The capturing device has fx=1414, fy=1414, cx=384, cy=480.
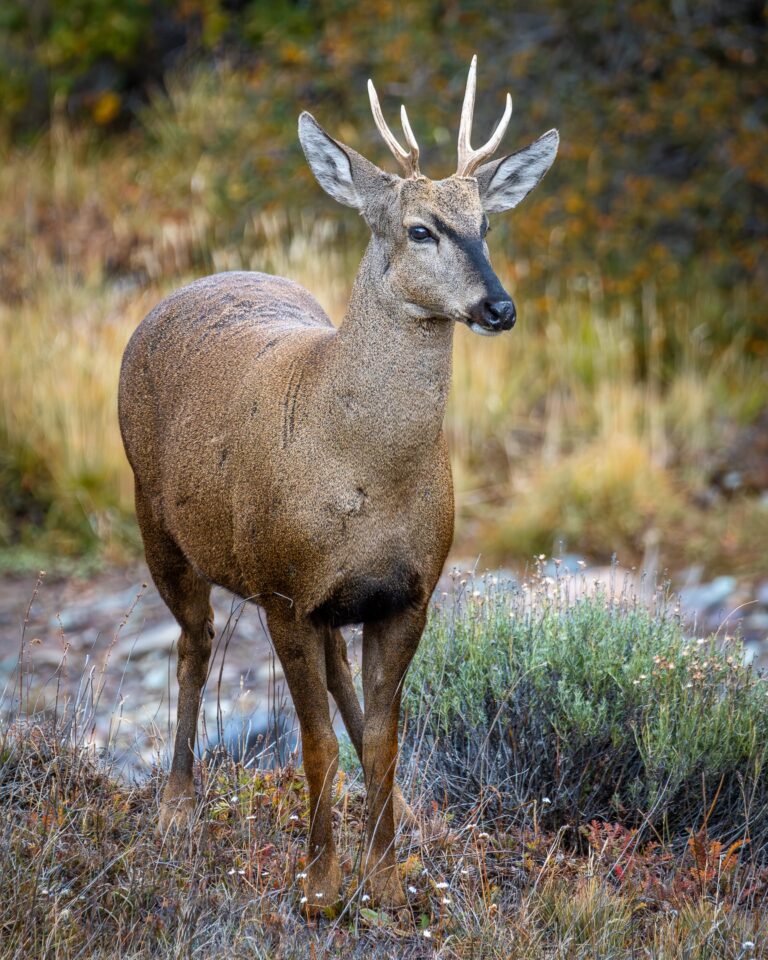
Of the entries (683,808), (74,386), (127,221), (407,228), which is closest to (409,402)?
(407,228)

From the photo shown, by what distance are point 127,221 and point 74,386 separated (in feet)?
12.7

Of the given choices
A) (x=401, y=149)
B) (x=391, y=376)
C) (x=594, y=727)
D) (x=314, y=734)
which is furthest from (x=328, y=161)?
(x=594, y=727)

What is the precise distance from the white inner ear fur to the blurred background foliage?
4.94 m

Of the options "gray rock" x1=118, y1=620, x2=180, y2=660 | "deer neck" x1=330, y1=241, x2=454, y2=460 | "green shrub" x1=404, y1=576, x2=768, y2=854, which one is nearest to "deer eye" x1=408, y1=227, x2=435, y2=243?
"deer neck" x1=330, y1=241, x2=454, y2=460

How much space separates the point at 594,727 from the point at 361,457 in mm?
1400

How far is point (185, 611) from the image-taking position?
502cm

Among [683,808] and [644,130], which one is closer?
[683,808]

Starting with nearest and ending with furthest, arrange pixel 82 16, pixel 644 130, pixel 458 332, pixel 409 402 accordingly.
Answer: pixel 409 402, pixel 458 332, pixel 644 130, pixel 82 16

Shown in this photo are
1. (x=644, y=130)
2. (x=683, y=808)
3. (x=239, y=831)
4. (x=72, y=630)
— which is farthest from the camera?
(x=644, y=130)

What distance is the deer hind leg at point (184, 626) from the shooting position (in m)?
4.88

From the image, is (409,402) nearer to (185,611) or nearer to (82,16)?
(185,611)

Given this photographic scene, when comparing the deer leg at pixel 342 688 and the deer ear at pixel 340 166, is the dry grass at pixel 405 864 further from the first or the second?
the deer ear at pixel 340 166

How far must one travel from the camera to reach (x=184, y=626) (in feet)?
16.6

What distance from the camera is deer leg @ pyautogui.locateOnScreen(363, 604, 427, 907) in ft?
13.6
